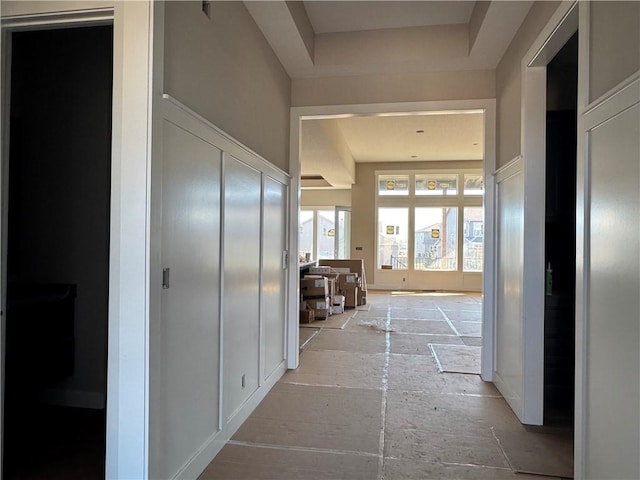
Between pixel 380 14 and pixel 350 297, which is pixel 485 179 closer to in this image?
pixel 380 14

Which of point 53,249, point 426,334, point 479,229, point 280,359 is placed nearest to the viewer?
point 53,249

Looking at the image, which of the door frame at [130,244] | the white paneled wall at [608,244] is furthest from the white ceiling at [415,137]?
the door frame at [130,244]

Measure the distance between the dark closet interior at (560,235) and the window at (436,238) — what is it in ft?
24.1

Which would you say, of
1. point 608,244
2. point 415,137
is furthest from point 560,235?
point 415,137

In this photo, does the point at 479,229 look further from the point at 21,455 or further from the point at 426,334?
the point at 21,455

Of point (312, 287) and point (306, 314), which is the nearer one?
point (306, 314)

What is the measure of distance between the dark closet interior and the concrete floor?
18.3 inches

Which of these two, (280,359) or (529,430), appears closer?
(529,430)

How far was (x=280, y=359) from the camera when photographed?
3.47 metres

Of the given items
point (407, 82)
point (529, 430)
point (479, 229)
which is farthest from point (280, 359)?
point (479, 229)

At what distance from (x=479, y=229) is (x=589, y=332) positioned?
8986 millimetres

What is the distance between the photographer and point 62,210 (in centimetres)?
281

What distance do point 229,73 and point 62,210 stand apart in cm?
165

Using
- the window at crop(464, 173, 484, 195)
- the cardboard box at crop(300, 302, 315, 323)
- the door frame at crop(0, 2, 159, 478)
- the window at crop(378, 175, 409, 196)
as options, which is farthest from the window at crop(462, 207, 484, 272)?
the door frame at crop(0, 2, 159, 478)
